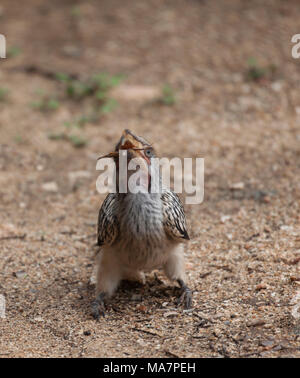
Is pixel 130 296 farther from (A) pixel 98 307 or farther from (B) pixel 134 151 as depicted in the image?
(B) pixel 134 151

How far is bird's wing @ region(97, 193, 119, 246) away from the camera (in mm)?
4520

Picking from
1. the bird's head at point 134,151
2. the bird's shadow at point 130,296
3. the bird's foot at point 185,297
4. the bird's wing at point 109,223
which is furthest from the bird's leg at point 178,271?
the bird's head at point 134,151

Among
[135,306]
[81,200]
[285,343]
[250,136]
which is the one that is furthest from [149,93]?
[285,343]

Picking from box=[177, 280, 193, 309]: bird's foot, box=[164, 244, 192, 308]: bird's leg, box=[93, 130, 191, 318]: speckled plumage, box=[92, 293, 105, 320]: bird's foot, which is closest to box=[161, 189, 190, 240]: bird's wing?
box=[93, 130, 191, 318]: speckled plumage

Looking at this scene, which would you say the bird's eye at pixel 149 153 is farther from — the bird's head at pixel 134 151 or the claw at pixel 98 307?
the claw at pixel 98 307

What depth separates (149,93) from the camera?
349 inches

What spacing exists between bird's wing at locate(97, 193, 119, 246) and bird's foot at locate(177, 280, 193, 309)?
79cm

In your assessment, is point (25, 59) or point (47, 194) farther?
point (25, 59)

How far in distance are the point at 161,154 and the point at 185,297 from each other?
304 cm

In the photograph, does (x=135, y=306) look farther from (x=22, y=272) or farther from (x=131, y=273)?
(x=22, y=272)

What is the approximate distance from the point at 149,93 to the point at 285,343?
5645mm

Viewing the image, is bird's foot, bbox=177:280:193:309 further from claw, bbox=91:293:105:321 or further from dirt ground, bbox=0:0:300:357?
claw, bbox=91:293:105:321

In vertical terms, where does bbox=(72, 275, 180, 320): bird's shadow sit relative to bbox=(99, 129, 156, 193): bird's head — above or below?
below

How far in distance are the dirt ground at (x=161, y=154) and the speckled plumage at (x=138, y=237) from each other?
25cm
